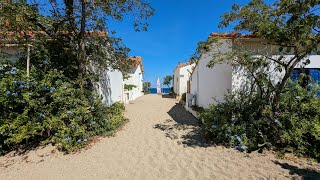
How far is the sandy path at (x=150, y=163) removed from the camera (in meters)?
4.19

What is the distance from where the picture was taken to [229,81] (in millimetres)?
8070

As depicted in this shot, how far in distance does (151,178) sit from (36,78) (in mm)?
4922

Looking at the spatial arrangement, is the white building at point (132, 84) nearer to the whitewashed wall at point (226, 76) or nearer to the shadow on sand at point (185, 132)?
the whitewashed wall at point (226, 76)

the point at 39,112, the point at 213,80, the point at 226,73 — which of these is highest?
the point at 226,73

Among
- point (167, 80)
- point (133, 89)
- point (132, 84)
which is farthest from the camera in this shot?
point (167, 80)

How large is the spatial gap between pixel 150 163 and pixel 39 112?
12.3 ft

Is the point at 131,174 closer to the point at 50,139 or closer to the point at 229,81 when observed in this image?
the point at 50,139

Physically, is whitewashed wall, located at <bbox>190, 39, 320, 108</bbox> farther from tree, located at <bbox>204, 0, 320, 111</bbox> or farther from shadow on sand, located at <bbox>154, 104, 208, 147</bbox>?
shadow on sand, located at <bbox>154, 104, 208, 147</bbox>

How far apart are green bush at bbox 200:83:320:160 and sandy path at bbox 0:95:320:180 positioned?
0.56m

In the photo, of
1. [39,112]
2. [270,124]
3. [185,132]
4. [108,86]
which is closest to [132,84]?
[108,86]

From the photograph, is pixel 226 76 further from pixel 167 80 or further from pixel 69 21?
pixel 167 80

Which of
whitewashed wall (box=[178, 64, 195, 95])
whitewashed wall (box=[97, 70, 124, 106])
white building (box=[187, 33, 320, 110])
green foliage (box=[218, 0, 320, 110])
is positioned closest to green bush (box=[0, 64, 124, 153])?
whitewashed wall (box=[97, 70, 124, 106])

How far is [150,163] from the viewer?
15.5 ft

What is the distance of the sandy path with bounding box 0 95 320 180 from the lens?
4.19 m
